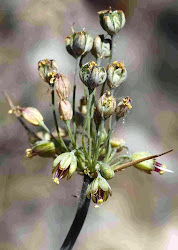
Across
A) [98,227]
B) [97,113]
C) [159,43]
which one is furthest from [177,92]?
[97,113]

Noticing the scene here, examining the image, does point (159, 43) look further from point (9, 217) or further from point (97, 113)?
point (97, 113)

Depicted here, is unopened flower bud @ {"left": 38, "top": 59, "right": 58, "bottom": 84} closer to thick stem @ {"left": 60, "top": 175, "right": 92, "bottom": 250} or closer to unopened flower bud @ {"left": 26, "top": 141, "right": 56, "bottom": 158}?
unopened flower bud @ {"left": 26, "top": 141, "right": 56, "bottom": 158}


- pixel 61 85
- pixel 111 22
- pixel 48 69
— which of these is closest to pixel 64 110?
pixel 61 85

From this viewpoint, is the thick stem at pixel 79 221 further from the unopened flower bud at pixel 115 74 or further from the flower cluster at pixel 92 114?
the unopened flower bud at pixel 115 74

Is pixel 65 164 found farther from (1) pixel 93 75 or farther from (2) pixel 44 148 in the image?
(1) pixel 93 75

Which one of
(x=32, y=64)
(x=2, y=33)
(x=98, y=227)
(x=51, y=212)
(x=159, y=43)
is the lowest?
(x=98, y=227)

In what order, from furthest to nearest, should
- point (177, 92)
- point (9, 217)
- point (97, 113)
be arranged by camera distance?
point (177, 92) → point (9, 217) → point (97, 113)
